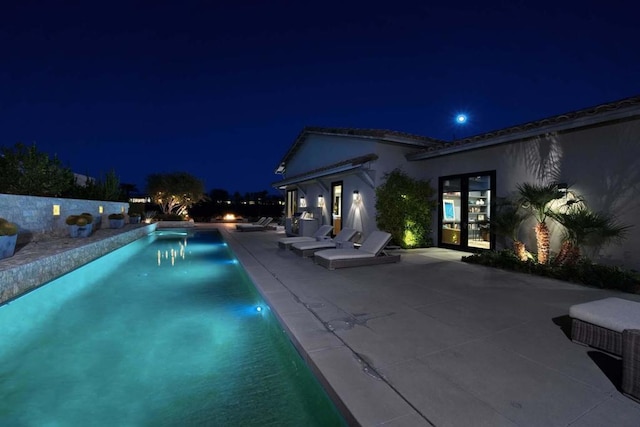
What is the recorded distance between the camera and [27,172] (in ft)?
36.0

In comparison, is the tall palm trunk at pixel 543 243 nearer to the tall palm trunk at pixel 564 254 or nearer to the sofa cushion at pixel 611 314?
the tall palm trunk at pixel 564 254

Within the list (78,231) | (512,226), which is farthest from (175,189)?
(512,226)

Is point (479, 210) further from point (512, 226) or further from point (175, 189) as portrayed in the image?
point (175, 189)

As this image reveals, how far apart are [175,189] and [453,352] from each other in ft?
91.0

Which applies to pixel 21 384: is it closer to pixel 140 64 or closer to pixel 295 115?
pixel 140 64

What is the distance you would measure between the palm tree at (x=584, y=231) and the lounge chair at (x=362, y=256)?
352 cm

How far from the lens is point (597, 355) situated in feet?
9.71

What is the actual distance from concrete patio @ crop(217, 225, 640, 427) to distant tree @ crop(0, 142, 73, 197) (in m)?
Result: 10.7

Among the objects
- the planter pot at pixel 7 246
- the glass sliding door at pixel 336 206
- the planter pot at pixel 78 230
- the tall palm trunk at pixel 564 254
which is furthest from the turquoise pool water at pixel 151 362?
the glass sliding door at pixel 336 206

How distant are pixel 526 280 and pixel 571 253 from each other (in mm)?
1240

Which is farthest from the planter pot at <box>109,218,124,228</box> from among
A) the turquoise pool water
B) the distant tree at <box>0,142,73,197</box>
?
the turquoise pool water

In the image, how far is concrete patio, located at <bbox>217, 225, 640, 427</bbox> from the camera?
84.4 inches

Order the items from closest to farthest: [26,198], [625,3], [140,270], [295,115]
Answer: [140,270] < [26,198] < [625,3] < [295,115]

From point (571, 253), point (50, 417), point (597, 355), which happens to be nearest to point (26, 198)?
point (50, 417)
